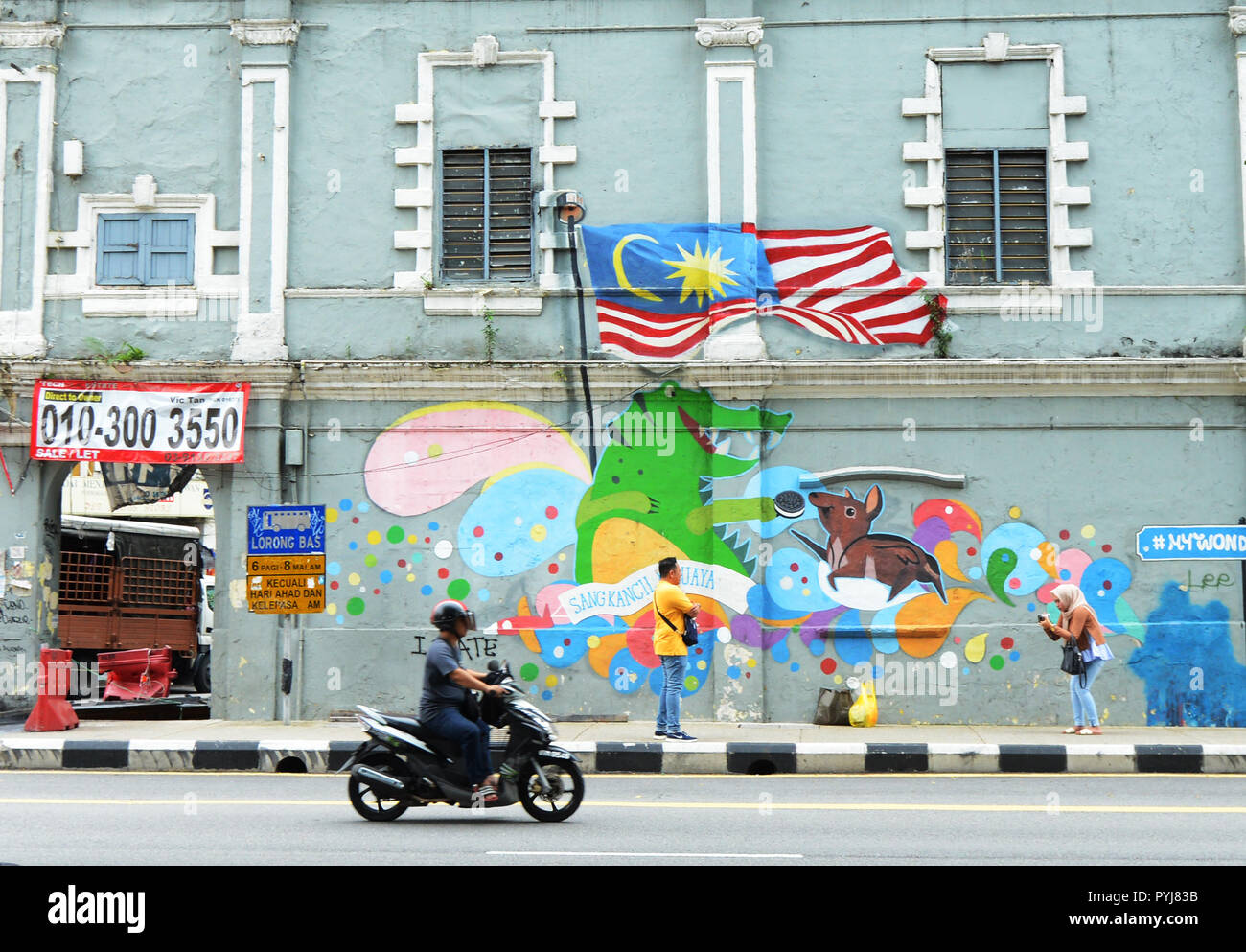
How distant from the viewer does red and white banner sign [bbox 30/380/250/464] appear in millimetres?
16375

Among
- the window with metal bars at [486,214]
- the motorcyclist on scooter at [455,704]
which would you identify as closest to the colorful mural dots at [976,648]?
the window with metal bars at [486,214]

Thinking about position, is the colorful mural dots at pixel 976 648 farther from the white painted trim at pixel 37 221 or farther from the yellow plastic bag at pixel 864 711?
the white painted trim at pixel 37 221

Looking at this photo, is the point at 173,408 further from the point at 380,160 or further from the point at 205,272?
the point at 380,160

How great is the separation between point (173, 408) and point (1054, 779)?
10.4 m

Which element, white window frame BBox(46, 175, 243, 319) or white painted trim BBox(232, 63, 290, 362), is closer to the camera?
white painted trim BBox(232, 63, 290, 362)

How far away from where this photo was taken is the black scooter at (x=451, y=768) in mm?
9883

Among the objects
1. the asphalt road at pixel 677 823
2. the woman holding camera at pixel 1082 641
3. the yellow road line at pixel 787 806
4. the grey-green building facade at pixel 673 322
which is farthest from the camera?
the grey-green building facade at pixel 673 322

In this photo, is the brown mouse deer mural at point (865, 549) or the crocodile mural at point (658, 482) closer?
the brown mouse deer mural at point (865, 549)

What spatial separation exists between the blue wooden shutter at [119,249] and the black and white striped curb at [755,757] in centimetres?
592

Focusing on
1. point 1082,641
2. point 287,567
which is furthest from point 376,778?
point 1082,641

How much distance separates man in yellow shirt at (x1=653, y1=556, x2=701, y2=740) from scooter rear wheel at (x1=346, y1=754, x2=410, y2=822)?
458 cm

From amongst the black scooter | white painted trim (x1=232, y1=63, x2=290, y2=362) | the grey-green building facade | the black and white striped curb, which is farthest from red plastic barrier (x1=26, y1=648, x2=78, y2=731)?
the black scooter

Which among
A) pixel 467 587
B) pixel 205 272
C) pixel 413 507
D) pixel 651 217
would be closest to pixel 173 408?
pixel 205 272

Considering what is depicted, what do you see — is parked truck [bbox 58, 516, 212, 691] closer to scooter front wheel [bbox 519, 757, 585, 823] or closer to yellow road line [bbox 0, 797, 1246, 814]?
yellow road line [bbox 0, 797, 1246, 814]
